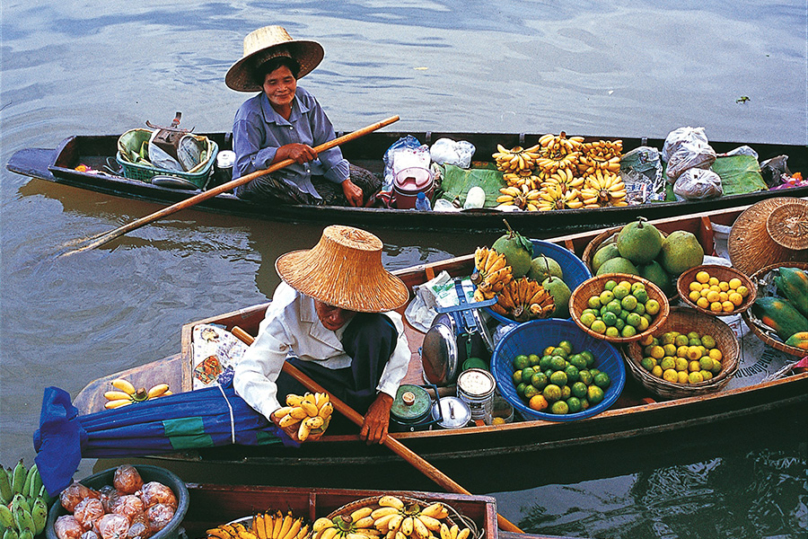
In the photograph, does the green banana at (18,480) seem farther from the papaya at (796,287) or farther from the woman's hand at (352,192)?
the papaya at (796,287)

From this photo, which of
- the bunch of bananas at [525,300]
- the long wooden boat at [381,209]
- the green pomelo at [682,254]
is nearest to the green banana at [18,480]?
the bunch of bananas at [525,300]

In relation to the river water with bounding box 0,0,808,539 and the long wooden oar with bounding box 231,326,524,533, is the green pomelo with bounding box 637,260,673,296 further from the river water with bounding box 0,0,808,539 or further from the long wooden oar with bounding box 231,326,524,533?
the long wooden oar with bounding box 231,326,524,533

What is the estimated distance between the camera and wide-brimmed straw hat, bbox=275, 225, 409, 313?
8.74ft

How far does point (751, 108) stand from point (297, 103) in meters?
6.73

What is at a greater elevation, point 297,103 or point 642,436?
point 297,103

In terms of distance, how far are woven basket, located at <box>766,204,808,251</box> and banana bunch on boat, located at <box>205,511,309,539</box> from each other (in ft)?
11.8

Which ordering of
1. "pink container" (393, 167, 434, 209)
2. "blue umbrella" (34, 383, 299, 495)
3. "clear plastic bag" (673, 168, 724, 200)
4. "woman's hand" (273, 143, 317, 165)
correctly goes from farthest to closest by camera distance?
"pink container" (393, 167, 434, 209), "clear plastic bag" (673, 168, 724, 200), "woman's hand" (273, 143, 317, 165), "blue umbrella" (34, 383, 299, 495)

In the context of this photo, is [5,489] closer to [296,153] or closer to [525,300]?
[525,300]

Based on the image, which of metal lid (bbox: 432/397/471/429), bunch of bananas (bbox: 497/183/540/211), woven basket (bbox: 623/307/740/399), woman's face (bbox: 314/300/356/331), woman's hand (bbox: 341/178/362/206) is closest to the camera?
woman's face (bbox: 314/300/356/331)

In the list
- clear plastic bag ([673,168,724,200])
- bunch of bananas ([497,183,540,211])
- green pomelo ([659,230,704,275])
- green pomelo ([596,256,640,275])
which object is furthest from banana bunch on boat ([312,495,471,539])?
clear plastic bag ([673,168,724,200])

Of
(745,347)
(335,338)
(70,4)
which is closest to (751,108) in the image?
(745,347)

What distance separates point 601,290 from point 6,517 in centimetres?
340

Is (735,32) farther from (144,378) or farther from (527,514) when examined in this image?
(144,378)

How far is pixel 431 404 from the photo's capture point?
3.50 metres
